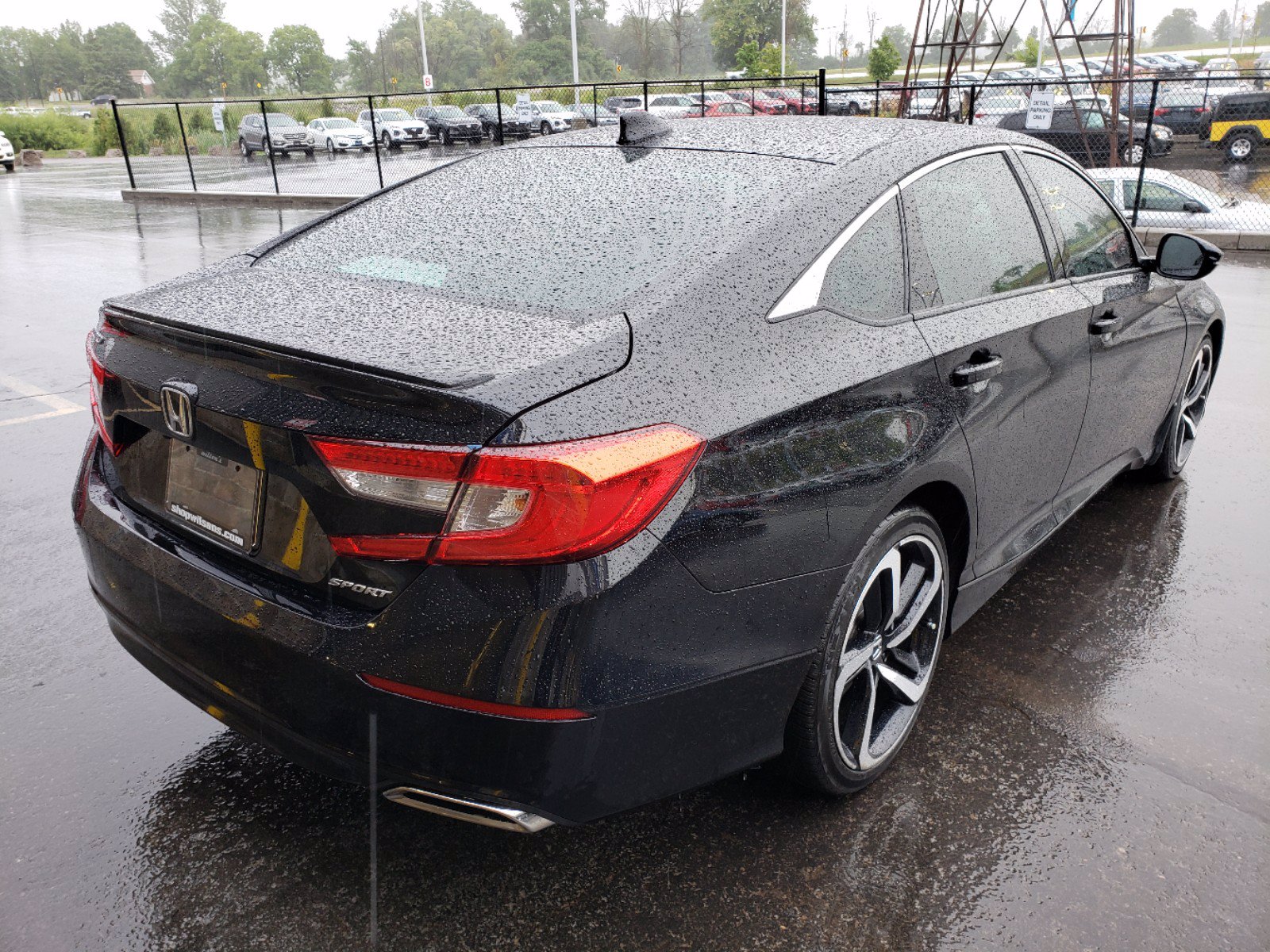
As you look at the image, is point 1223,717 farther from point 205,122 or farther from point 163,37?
point 163,37

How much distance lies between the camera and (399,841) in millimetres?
2422

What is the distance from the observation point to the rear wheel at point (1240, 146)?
24578mm

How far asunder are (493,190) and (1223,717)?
8.40 ft

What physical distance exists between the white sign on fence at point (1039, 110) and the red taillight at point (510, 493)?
42.3ft

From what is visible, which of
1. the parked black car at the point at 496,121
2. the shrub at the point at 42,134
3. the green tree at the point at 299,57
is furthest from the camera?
the green tree at the point at 299,57

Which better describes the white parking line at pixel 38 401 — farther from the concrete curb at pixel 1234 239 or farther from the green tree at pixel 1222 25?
the green tree at pixel 1222 25

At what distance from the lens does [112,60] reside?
151 metres

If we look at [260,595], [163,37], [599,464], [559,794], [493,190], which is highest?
[163,37]

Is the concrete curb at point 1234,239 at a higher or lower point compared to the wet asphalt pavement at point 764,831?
higher

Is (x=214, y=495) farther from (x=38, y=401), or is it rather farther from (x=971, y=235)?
(x=38, y=401)

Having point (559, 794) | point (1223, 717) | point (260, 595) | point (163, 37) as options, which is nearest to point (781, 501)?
point (559, 794)

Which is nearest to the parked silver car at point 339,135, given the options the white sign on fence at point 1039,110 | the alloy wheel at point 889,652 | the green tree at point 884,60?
the white sign on fence at point 1039,110

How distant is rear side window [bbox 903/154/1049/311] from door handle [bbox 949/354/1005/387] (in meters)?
0.17

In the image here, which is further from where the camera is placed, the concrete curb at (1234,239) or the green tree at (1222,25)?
the green tree at (1222,25)
